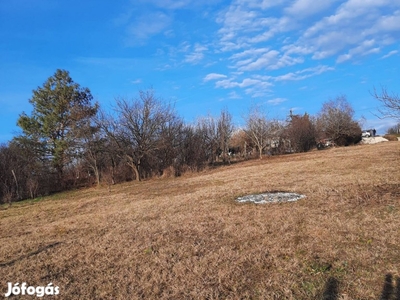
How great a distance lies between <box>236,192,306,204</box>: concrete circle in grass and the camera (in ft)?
26.8

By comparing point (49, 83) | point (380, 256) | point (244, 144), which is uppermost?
point (49, 83)

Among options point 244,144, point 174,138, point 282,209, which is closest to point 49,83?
point 174,138

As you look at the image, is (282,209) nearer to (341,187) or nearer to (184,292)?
(341,187)

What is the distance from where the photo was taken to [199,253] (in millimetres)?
4879

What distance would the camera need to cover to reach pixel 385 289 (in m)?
3.33

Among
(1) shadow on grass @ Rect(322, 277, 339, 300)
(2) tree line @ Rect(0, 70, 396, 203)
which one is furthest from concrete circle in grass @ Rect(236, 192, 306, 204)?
(2) tree line @ Rect(0, 70, 396, 203)

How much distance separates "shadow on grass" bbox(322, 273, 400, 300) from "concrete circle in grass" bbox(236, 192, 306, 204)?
14.5ft

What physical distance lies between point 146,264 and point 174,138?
2276 centimetres

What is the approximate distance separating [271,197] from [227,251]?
4.15 meters

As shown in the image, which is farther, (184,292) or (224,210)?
(224,210)

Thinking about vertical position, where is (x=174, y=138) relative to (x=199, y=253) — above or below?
above

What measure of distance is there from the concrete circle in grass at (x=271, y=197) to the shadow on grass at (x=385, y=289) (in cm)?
442

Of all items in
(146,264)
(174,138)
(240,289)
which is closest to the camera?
(240,289)

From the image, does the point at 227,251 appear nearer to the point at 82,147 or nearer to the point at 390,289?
the point at 390,289
